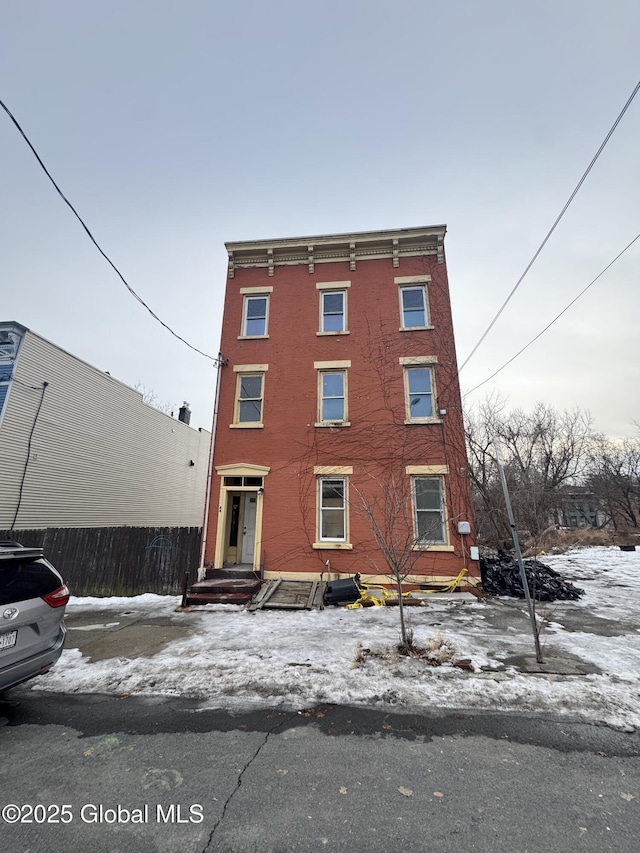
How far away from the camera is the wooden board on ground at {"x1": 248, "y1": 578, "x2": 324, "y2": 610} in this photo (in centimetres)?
880

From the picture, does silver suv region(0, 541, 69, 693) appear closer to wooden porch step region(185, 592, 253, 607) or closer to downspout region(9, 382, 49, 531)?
wooden porch step region(185, 592, 253, 607)

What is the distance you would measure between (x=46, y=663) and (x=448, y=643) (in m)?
5.73

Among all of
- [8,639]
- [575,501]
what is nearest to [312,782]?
[8,639]

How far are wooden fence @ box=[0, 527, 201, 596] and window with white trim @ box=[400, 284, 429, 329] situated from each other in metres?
10.2

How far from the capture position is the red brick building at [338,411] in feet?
36.3

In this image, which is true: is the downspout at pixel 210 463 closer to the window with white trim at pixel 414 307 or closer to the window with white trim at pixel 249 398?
the window with white trim at pixel 249 398

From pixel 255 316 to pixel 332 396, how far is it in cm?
450

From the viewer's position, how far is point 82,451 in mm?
15336

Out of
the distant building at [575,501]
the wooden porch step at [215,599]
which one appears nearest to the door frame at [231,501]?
the wooden porch step at [215,599]

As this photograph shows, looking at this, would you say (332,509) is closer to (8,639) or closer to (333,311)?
(333,311)

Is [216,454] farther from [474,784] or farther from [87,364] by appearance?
[474,784]

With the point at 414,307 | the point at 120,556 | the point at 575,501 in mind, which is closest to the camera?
the point at 120,556

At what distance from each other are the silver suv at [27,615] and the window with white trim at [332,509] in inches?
307

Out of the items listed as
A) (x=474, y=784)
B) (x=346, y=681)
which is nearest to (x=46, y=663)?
(x=346, y=681)
